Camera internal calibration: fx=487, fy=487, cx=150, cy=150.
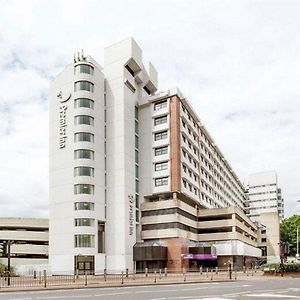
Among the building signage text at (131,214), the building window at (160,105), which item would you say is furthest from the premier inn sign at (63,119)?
the building window at (160,105)

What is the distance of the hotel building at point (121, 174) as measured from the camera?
260ft

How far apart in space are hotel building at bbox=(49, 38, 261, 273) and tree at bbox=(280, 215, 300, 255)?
51.7 meters

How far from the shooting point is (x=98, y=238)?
269 ft

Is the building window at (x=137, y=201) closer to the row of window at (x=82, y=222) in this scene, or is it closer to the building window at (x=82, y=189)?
the building window at (x=82, y=189)

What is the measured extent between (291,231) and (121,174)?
269ft

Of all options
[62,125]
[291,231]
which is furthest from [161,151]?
[291,231]

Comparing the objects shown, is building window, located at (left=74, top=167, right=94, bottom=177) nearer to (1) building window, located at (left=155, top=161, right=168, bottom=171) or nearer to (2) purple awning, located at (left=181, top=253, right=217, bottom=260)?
(1) building window, located at (left=155, top=161, right=168, bottom=171)

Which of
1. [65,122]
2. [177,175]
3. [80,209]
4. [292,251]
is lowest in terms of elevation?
[292,251]

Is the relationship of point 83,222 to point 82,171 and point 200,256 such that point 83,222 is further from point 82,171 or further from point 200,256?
point 200,256

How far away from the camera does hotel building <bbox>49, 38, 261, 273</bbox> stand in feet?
260

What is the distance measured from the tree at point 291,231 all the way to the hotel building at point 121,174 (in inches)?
2037

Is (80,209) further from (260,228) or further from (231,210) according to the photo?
(260,228)

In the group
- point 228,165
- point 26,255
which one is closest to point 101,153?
point 26,255

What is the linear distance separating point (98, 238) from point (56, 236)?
279 inches
